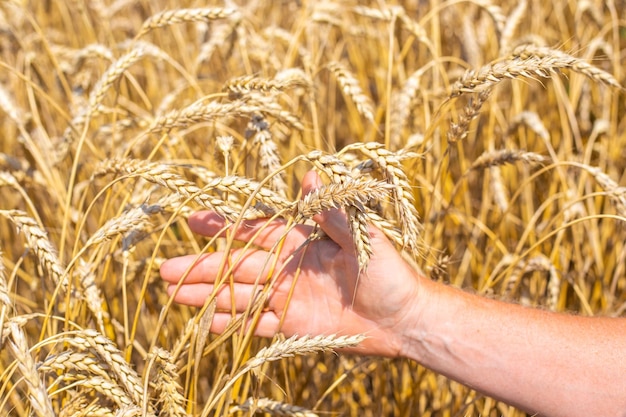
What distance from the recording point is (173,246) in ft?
6.25

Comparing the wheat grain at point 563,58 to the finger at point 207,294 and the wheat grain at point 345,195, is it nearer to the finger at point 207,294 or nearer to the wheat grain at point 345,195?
the wheat grain at point 345,195

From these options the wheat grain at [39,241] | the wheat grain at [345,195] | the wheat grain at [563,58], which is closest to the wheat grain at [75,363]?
the wheat grain at [39,241]

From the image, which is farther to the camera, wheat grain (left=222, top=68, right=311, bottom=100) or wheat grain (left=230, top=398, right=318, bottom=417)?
wheat grain (left=222, top=68, right=311, bottom=100)

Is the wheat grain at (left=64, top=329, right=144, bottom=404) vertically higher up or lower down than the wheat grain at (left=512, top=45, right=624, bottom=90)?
lower down

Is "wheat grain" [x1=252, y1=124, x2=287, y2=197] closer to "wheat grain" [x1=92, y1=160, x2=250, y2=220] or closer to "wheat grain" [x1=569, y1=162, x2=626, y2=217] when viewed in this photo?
"wheat grain" [x1=92, y1=160, x2=250, y2=220]

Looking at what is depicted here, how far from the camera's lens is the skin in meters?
1.33

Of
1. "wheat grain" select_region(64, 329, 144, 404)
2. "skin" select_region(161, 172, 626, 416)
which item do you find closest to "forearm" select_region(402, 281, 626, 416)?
"skin" select_region(161, 172, 626, 416)

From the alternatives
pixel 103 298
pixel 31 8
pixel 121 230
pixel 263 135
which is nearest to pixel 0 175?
pixel 103 298

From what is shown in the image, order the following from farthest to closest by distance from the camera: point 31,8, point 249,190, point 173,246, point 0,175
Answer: point 31,8, point 173,246, point 0,175, point 249,190

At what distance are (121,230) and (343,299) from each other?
1.59 feet

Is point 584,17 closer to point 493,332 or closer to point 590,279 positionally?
point 590,279

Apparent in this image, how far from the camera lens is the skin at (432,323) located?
1325mm

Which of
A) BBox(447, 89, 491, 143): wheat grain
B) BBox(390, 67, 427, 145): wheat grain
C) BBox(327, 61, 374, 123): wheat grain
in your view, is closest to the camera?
BBox(447, 89, 491, 143): wheat grain

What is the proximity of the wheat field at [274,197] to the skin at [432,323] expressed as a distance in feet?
0.23
